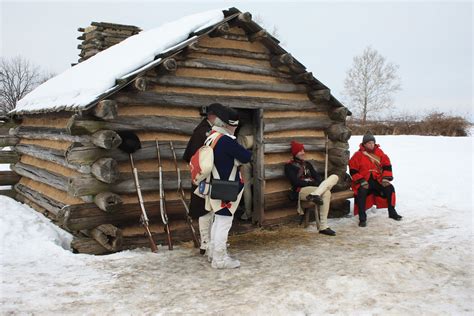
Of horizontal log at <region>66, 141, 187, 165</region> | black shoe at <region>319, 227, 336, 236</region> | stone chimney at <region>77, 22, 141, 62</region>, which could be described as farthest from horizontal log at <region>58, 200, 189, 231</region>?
stone chimney at <region>77, 22, 141, 62</region>

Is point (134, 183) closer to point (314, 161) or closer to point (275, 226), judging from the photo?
point (275, 226)

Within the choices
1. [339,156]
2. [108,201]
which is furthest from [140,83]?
[339,156]

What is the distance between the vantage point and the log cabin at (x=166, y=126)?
5.88 m

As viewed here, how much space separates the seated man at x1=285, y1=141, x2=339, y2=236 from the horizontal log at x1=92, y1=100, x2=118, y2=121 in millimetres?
3482

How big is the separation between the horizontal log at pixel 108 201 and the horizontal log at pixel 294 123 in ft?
10.4

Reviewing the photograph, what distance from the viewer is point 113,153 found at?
6074 mm

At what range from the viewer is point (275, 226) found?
312 inches

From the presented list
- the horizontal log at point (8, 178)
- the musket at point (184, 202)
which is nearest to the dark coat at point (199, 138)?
the musket at point (184, 202)

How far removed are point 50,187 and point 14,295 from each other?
12.9 ft

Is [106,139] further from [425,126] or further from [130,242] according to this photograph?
[425,126]

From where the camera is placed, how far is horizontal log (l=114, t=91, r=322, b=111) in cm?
621

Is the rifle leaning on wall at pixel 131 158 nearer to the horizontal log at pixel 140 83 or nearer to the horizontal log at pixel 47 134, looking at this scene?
the horizontal log at pixel 47 134

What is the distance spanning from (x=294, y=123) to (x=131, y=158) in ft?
11.5

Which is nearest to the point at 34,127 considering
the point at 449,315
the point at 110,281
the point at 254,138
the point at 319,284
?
the point at 254,138
